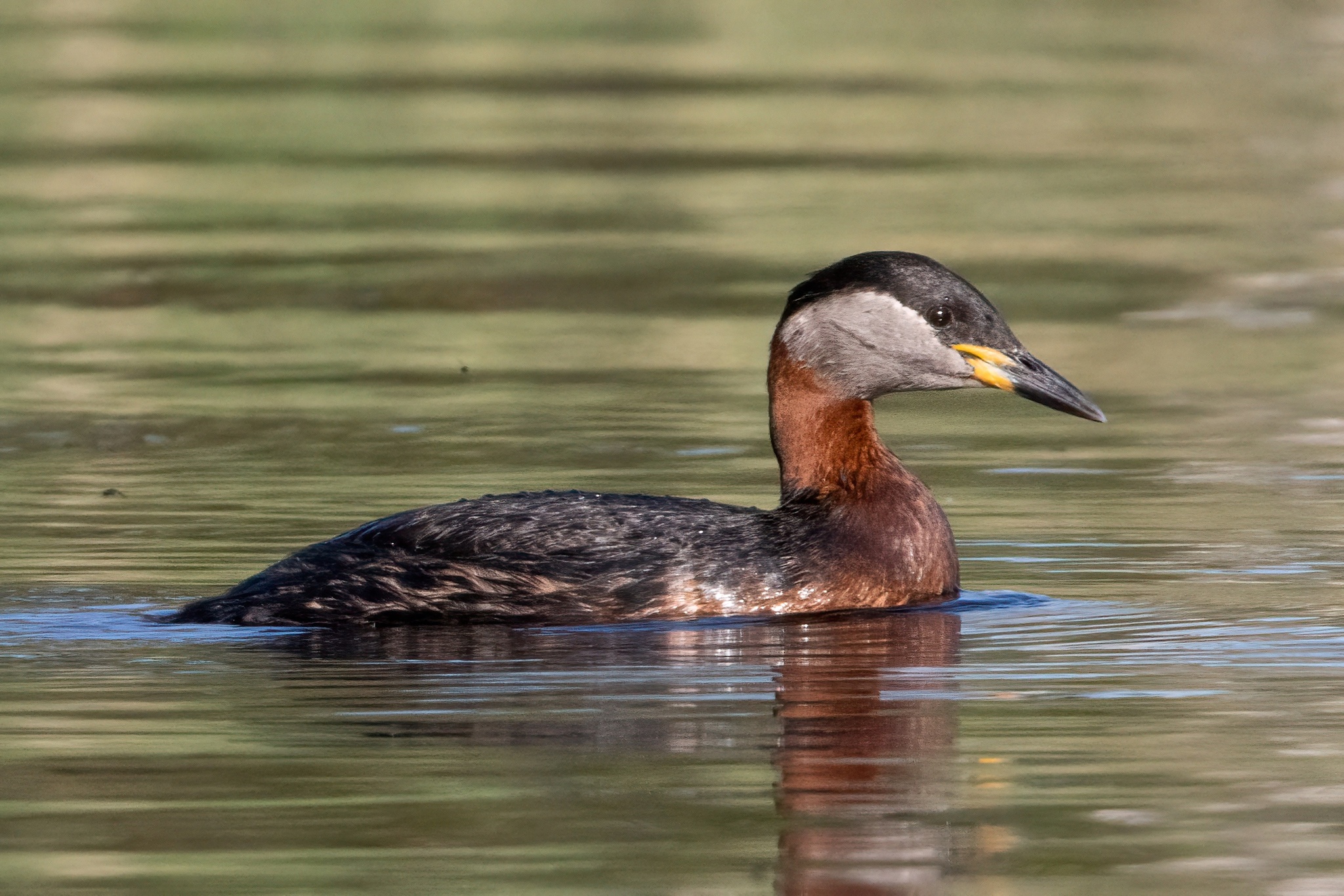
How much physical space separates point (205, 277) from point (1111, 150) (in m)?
12.3

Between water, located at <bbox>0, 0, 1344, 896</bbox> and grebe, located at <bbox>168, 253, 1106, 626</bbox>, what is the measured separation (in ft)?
0.69

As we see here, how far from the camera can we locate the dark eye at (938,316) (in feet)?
38.8

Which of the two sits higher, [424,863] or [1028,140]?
[1028,140]

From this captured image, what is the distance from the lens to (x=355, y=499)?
13.6 metres

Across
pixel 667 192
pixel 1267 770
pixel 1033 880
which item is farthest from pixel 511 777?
pixel 667 192

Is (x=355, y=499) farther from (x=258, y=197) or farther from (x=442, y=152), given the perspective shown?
(x=442, y=152)

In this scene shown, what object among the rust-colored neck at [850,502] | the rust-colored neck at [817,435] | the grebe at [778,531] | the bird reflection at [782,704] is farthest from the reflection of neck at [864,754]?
the rust-colored neck at [817,435]

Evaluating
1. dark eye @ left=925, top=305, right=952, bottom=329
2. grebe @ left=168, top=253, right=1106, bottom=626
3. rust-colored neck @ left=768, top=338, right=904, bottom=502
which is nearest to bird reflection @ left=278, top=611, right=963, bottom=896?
grebe @ left=168, top=253, right=1106, bottom=626

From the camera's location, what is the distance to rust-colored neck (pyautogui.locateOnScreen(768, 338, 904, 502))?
471 inches

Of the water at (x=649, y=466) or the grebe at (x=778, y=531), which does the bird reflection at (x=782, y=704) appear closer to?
the water at (x=649, y=466)

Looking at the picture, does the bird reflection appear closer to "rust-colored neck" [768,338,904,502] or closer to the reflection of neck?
the reflection of neck

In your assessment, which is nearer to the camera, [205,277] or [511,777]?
[511,777]

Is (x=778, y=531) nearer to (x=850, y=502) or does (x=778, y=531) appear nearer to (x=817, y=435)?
(x=850, y=502)

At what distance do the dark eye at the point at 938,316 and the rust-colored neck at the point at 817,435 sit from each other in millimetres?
522
